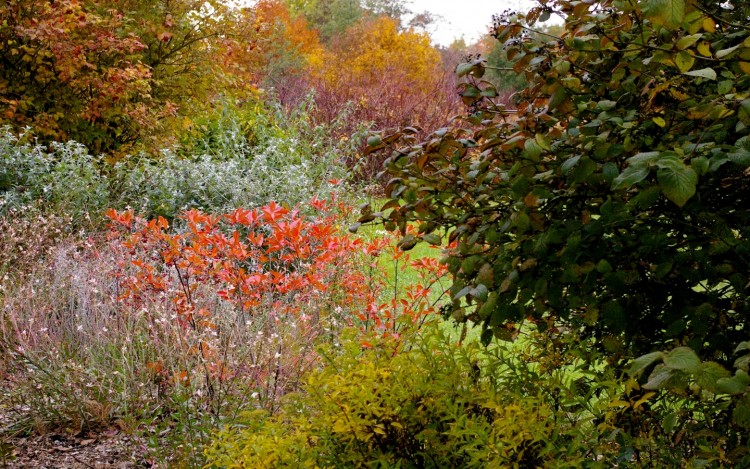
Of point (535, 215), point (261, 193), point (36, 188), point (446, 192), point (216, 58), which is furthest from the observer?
point (216, 58)

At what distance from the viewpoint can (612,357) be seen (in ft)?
7.28

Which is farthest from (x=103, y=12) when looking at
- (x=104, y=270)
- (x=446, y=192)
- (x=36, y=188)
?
(x=446, y=192)

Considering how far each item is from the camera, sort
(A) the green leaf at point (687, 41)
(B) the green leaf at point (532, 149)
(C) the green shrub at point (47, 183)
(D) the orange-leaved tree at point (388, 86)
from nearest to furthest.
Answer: (A) the green leaf at point (687, 41)
(B) the green leaf at point (532, 149)
(C) the green shrub at point (47, 183)
(D) the orange-leaved tree at point (388, 86)

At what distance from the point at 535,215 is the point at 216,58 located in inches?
351

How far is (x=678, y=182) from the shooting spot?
1503 mm

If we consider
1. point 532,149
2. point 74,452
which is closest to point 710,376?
point 532,149

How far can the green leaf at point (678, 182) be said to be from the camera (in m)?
1.49

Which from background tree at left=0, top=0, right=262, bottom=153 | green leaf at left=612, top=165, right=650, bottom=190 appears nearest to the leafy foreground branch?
green leaf at left=612, top=165, right=650, bottom=190

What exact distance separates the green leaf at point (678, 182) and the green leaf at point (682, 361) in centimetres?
32

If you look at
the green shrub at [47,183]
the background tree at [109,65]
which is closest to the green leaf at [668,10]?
the green shrub at [47,183]

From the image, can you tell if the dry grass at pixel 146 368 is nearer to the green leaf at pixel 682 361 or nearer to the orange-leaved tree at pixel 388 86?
the green leaf at pixel 682 361

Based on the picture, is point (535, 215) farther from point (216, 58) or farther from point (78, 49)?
point (216, 58)

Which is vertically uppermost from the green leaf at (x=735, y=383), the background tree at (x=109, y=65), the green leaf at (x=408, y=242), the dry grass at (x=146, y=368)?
the background tree at (x=109, y=65)

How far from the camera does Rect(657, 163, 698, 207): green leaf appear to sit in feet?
4.89
